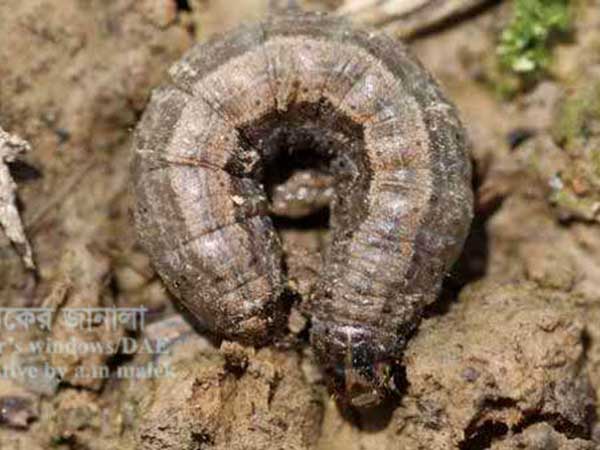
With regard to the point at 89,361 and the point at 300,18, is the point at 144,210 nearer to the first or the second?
the point at 89,361

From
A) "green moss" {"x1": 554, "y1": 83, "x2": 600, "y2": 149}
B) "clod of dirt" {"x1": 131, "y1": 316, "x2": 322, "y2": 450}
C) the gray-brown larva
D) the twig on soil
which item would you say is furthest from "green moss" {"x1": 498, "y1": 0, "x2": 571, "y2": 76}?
the twig on soil

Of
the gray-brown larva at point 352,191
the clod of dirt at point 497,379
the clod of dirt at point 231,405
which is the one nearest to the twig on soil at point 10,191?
the gray-brown larva at point 352,191

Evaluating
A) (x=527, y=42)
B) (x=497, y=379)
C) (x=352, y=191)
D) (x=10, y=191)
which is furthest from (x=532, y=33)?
(x=10, y=191)

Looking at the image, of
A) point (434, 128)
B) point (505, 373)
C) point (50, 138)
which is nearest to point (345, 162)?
point (434, 128)

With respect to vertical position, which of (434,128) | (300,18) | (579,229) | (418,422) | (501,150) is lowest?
(418,422)

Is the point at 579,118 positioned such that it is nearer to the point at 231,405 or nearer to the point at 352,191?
the point at 352,191

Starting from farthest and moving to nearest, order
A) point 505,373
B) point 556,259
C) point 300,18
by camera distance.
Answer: point 556,259
point 300,18
point 505,373

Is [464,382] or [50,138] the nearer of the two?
[464,382]
